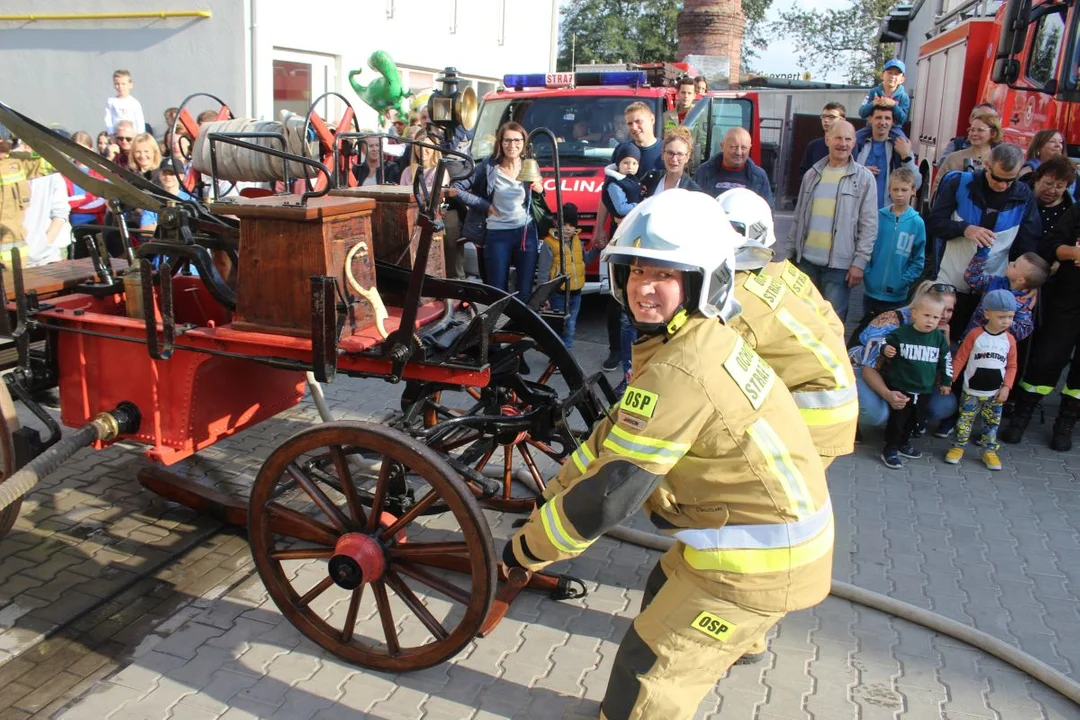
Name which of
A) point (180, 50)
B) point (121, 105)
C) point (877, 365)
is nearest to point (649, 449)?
point (877, 365)

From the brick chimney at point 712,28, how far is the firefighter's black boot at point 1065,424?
2218 cm

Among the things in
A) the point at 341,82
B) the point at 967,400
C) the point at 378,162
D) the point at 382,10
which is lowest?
the point at 967,400

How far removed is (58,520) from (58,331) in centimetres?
115

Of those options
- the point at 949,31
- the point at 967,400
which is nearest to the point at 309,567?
the point at 967,400

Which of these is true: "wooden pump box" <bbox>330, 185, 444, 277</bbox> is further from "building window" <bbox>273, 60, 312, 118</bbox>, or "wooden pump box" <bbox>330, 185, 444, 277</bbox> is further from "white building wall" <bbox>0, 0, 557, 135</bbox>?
"building window" <bbox>273, 60, 312, 118</bbox>

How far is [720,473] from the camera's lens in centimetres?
233

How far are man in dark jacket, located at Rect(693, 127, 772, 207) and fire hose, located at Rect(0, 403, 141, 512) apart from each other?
4274 mm

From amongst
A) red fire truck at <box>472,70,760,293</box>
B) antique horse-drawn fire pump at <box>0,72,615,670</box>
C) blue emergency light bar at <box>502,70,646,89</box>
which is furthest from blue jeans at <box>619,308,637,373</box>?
blue emergency light bar at <box>502,70,646,89</box>

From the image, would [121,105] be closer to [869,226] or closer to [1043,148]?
[869,226]

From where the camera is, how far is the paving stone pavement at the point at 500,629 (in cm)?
317

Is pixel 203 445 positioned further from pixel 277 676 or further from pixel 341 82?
pixel 341 82

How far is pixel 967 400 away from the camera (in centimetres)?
557

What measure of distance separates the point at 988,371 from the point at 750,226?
283 centimetres

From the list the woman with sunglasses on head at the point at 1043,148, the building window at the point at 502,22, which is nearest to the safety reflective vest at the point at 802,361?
the woman with sunglasses on head at the point at 1043,148
